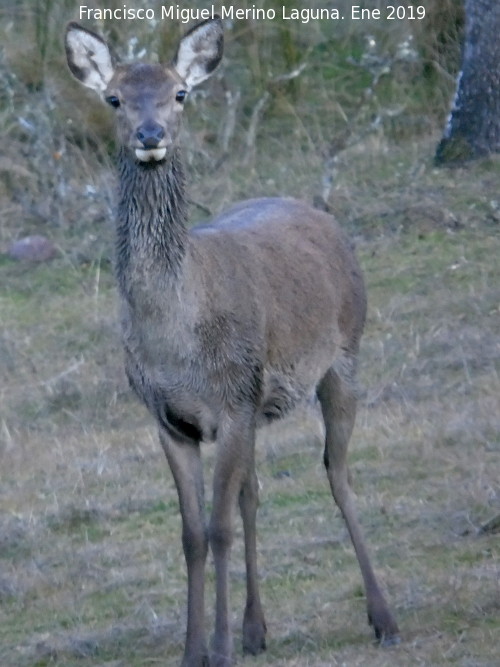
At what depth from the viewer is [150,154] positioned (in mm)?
6109

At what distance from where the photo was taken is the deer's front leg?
6211 mm

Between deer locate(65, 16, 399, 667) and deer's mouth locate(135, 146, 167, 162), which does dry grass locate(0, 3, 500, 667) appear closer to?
deer locate(65, 16, 399, 667)

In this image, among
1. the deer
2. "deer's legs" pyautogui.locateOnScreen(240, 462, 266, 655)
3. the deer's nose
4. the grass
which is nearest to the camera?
the deer's nose

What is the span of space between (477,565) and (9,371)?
557cm

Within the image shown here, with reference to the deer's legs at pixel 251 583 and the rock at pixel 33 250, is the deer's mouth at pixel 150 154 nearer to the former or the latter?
the deer's legs at pixel 251 583

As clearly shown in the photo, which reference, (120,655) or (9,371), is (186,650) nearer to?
(120,655)

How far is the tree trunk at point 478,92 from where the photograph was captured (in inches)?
531

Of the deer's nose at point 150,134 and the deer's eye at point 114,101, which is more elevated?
the deer's eye at point 114,101

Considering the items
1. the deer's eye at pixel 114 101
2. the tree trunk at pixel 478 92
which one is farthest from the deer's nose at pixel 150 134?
the tree trunk at pixel 478 92

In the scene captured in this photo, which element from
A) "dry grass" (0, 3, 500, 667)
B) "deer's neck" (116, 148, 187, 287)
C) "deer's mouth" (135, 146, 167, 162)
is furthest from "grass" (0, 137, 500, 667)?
"deer's mouth" (135, 146, 167, 162)

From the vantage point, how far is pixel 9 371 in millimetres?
11750

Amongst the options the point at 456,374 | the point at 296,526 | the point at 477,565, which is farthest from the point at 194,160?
the point at 477,565

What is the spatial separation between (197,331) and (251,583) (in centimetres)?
112

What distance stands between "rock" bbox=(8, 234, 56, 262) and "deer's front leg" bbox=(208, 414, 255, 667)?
788 centimetres
